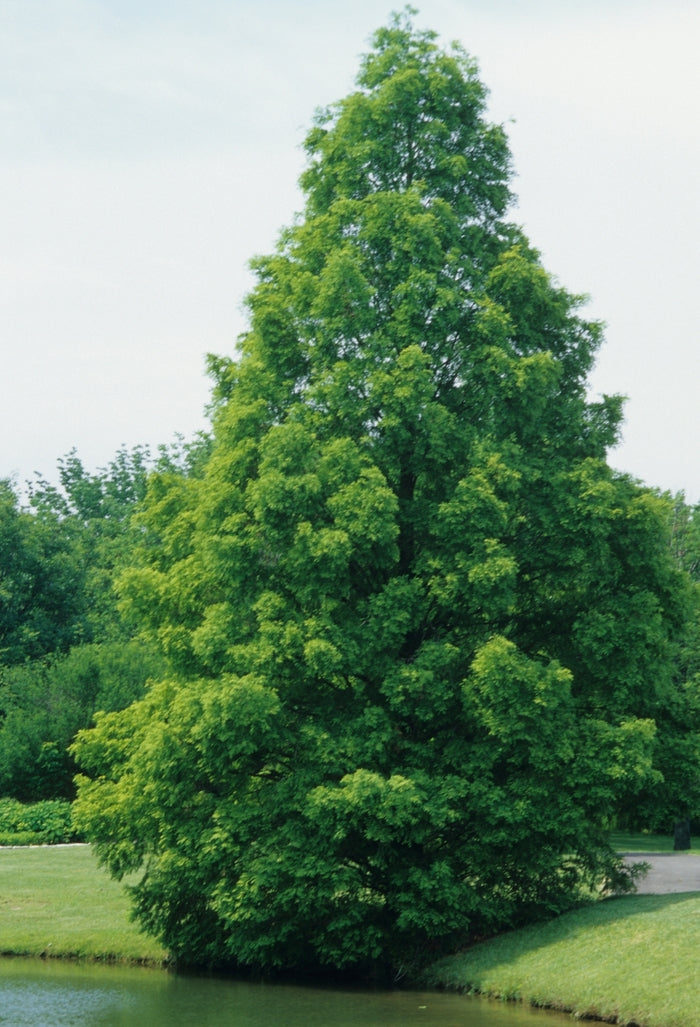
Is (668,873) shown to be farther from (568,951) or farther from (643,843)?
(643,843)

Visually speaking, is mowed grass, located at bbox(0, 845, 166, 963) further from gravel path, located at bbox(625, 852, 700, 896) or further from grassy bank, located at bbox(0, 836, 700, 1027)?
gravel path, located at bbox(625, 852, 700, 896)

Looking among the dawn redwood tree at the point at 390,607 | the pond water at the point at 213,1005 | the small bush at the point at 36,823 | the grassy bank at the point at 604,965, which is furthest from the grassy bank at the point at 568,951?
the small bush at the point at 36,823

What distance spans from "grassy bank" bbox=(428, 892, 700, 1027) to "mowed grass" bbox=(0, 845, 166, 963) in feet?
18.8

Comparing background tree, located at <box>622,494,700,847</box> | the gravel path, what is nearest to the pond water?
background tree, located at <box>622,494,700,847</box>

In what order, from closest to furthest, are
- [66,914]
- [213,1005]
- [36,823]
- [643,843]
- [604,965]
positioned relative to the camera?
[604,965]
[213,1005]
[66,914]
[36,823]
[643,843]

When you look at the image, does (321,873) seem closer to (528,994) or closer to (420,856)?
(420,856)

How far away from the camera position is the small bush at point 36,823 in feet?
124

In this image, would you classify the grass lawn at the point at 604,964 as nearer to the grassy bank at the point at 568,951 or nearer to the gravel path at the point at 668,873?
the grassy bank at the point at 568,951

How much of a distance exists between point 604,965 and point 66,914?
37.2 ft

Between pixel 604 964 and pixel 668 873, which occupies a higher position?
pixel 604 964

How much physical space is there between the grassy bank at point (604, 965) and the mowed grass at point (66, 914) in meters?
5.74

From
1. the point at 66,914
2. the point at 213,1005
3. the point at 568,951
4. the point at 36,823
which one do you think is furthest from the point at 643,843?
the point at 213,1005

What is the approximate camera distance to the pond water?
16.1 meters

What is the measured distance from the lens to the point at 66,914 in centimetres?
2417
